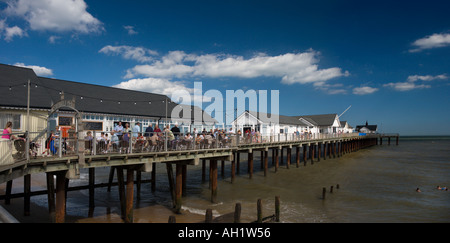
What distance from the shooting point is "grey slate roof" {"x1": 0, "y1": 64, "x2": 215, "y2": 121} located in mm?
18469

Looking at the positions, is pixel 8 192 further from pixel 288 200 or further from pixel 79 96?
pixel 288 200

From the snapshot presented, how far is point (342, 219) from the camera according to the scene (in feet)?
46.7

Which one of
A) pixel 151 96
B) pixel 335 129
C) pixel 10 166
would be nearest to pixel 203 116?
pixel 151 96

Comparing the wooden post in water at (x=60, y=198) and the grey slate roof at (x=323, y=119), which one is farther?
the grey slate roof at (x=323, y=119)

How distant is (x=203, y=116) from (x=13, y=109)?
22.1 meters

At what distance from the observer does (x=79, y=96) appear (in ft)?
81.5

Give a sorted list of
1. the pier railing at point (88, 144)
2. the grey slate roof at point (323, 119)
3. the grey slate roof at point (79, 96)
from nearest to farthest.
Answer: the pier railing at point (88, 144), the grey slate roof at point (79, 96), the grey slate roof at point (323, 119)

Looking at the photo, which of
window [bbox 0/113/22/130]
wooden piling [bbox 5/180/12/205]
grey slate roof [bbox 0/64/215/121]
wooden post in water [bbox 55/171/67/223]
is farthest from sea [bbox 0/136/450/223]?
grey slate roof [bbox 0/64/215/121]

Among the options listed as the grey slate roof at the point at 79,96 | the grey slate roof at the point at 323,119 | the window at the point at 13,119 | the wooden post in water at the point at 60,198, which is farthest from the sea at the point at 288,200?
the grey slate roof at the point at 323,119

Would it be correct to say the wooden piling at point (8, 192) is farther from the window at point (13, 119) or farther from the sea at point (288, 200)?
the window at point (13, 119)

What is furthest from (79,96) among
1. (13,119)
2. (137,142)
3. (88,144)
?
(88,144)

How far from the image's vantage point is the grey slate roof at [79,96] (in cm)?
1847

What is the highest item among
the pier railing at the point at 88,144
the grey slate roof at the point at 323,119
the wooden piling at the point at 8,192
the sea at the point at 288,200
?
the grey slate roof at the point at 323,119

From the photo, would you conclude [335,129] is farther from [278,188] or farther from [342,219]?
[342,219]
